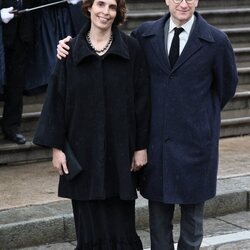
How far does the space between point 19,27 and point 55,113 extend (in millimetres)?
3076

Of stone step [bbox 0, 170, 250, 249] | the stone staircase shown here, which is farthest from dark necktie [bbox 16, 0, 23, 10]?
stone step [bbox 0, 170, 250, 249]

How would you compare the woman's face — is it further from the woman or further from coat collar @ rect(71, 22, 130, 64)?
coat collar @ rect(71, 22, 130, 64)

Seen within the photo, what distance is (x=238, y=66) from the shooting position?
31.6ft

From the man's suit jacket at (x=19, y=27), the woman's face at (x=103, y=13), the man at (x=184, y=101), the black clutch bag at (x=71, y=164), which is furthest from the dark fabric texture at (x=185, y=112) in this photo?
the man's suit jacket at (x=19, y=27)

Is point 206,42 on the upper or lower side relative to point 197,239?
upper

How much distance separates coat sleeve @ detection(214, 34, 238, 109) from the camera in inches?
179

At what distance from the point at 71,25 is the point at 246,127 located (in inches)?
97.2

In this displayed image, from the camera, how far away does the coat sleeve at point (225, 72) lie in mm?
4538

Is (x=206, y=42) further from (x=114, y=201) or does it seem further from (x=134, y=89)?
(x=114, y=201)

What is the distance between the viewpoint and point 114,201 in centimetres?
461

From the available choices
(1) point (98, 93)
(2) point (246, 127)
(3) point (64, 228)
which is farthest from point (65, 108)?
(2) point (246, 127)

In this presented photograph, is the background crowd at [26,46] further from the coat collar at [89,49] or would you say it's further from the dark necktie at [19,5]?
the coat collar at [89,49]

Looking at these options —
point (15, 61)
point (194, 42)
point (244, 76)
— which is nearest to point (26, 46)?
point (15, 61)

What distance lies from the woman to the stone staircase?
10.1 ft
